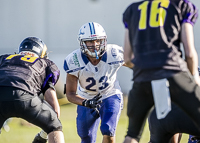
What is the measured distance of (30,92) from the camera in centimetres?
365

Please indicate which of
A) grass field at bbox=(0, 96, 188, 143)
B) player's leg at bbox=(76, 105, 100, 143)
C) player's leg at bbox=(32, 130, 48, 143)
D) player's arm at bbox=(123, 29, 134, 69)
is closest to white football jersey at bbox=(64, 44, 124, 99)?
player's leg at bbox=(76, 105, 100, 143)

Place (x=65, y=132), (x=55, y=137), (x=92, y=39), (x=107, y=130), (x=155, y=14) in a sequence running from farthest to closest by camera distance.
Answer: (x=65, y=132) → (x=92, y=39) → (x=107, y=130) → (x=55, y=137) → (x=155, y=14)

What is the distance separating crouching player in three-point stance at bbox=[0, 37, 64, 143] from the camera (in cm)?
358

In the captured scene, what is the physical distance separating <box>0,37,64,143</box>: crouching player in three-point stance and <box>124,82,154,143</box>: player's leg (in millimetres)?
801

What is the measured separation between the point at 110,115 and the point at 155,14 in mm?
1368

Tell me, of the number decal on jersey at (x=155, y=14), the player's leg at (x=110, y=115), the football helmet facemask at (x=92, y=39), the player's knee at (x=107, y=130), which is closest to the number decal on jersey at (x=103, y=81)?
the player's leg at (x=110, y=115)

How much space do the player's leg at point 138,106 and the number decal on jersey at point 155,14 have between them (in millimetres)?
414

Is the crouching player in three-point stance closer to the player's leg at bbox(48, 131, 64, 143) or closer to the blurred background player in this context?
the player's leg at bbox(48, 131, 64, 143)

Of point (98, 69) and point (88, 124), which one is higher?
point (98, 69)

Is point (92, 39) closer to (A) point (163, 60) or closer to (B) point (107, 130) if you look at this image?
(B) point (107, 130)

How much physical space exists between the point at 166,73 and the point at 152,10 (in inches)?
18.3

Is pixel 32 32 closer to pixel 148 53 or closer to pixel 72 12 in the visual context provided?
pixel 72 12

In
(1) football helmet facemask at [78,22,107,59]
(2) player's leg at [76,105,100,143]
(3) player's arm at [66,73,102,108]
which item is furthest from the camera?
(2) player's leg at [76,105,100,143]

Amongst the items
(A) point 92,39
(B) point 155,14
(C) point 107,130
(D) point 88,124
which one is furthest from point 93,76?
(B) point 155,14
